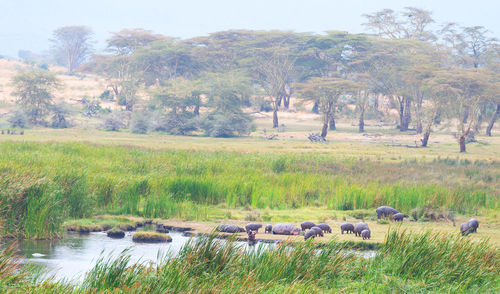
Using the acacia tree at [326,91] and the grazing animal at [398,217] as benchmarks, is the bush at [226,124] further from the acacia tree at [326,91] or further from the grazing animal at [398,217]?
the grazing animal at [398,217]

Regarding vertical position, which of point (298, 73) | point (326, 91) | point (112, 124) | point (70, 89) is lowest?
point (112, 124)

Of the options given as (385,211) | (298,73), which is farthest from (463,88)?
(385,211)

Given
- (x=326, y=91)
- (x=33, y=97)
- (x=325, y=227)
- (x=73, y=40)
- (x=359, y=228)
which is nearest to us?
(x=359, y=228)

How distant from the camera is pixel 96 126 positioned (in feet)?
179

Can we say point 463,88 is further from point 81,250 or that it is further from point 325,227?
point 81,250

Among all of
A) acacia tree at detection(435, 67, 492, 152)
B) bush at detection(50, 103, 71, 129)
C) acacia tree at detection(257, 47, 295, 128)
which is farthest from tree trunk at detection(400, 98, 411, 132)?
bush at detection(50, 103, 71, 129)

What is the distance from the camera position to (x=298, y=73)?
214ft

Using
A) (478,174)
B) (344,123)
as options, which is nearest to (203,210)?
(478,174)

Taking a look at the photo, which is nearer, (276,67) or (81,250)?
(81,250)

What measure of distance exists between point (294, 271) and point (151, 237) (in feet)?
18.7

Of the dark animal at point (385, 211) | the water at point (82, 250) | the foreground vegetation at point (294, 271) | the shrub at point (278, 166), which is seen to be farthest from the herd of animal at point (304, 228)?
the shrub at point (278, 166)

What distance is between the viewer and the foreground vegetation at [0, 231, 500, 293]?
25.0 ft

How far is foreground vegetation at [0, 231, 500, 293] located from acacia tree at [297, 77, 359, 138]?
138 ft

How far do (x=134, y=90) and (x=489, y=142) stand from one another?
31.7 m
